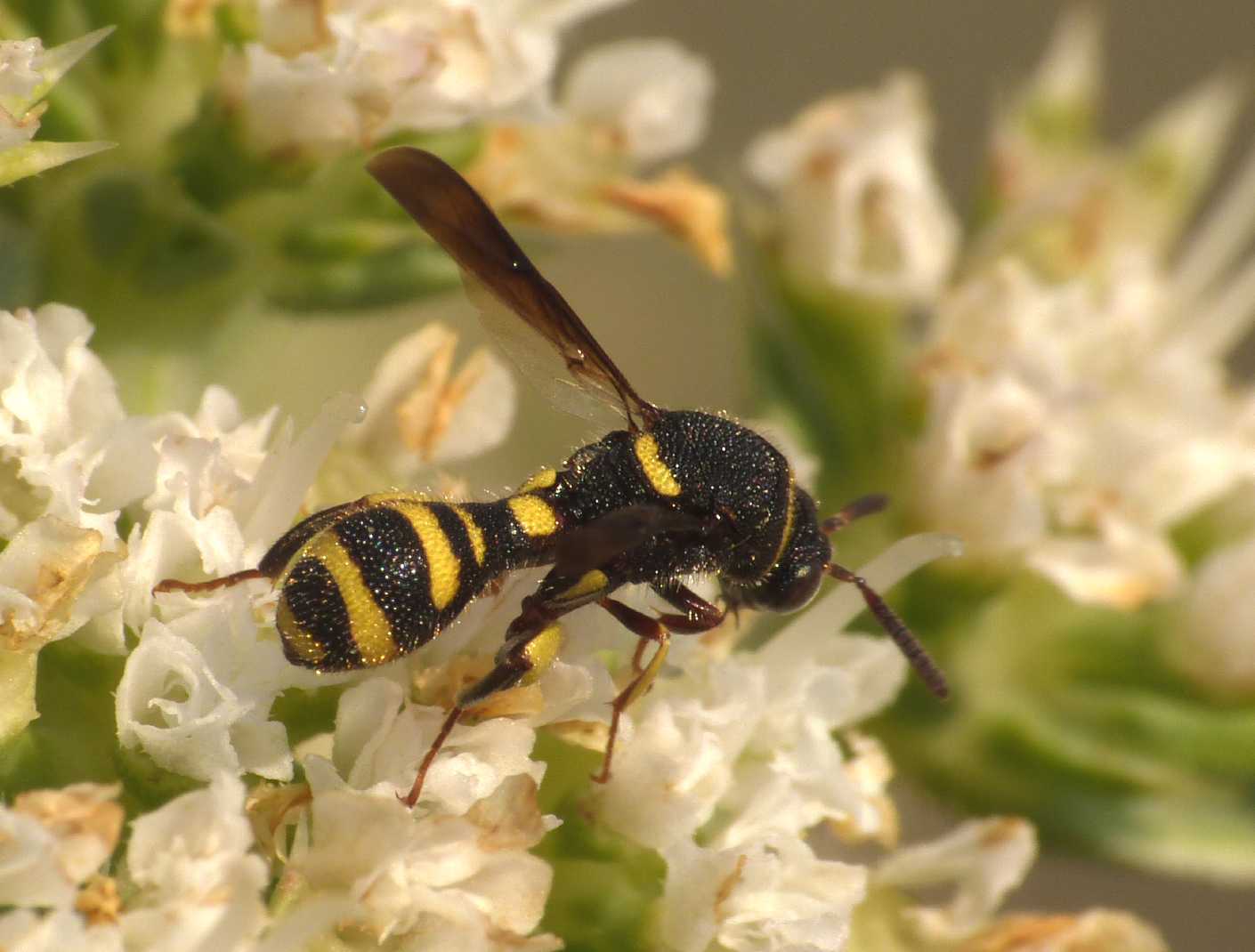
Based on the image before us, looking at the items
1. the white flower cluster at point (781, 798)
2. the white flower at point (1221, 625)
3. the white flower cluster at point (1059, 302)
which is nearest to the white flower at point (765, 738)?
the white flower cluster at point (781, 798)

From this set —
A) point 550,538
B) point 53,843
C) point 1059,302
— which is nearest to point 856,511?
point 550,538

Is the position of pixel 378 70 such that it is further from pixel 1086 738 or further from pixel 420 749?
pixel 1086 738

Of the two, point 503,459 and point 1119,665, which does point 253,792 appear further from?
point 503,459

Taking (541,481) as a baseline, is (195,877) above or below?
below

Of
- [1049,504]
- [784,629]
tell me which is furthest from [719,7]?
[784,629]

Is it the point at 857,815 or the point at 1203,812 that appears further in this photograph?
the point at 1203,812

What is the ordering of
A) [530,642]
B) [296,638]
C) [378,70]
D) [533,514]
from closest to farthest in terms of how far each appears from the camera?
[296,638] < [530,642] < [533,514] < [378,70]

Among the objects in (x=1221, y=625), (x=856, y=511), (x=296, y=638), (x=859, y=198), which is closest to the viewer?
(x=296, y=638)
